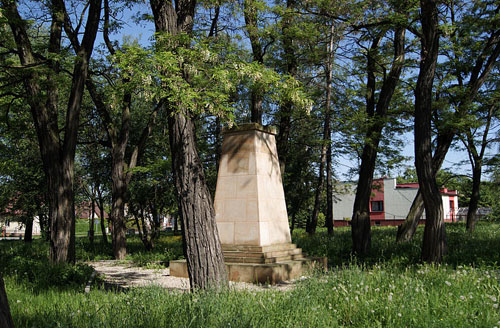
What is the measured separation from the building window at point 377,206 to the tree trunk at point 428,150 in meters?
50.2

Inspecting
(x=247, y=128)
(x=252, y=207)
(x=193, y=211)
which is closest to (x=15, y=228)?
(x=247, y=128)

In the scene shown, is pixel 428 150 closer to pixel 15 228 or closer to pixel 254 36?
pixel 254 36

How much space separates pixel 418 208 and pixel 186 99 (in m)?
12.0

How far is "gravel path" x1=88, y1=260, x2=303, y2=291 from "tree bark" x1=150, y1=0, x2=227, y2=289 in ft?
6.82

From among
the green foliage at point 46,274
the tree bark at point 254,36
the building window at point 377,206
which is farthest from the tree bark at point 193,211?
the building window at point 377,206

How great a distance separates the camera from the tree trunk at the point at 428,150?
10547 mm

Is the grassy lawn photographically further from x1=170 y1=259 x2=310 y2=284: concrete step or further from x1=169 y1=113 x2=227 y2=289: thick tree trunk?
x1=170 y1=259 x2=310 y2=284: concrete step

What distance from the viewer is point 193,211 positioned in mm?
7230

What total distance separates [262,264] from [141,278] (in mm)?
3198

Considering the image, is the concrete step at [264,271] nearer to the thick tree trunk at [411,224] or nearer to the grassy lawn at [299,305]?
the grassy lawn at [299,305]

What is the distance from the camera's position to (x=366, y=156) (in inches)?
589

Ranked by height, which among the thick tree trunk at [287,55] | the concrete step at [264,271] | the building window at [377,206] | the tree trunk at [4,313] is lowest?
the concrete step at [264,271]

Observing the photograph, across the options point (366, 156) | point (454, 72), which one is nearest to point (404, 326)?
point (366, 156)

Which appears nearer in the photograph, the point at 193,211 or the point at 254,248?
the point at 193,211
